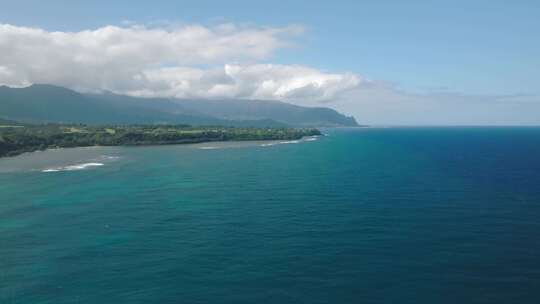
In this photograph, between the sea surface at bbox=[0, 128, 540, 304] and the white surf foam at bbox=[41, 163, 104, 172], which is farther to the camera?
the white surf foam at bbox=[41, 163, 104, 172]

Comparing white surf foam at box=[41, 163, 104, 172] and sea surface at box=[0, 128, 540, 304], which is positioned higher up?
white surf foam at box=[41, 163, 104, 172]

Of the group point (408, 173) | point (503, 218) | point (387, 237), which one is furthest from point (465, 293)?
point (408, 173)

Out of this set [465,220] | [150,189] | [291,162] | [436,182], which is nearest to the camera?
[465,220]

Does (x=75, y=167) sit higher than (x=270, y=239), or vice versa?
(x=75, y=167)

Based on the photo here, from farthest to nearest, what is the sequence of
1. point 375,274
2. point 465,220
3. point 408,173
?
point 408,173
point 465,220
point 375,274

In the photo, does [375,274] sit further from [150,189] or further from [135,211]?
[150,189]

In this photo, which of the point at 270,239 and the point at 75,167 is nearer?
the point at 270,239

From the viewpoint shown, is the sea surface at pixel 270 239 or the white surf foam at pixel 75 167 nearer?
the sea surface at pixel 270 239

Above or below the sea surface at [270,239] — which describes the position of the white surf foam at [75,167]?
Answer: above
